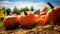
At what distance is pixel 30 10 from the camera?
1964 mm

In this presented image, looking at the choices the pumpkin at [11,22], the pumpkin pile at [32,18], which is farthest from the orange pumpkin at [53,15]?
the pumpkin at [11,22]

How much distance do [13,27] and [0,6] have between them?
308mm

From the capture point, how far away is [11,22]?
6.13 feet

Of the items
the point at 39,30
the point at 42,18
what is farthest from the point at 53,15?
the point at 39,30

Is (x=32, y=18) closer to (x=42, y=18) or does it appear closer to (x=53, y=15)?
(x=42, y=18)

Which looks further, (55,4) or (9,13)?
(9,13)

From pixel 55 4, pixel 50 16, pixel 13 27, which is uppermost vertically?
pixel 55 4

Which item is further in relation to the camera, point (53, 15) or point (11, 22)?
point (11, 22)

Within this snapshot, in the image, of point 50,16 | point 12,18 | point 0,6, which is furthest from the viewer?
point 0,6

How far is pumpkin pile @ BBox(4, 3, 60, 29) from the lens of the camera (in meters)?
1.73

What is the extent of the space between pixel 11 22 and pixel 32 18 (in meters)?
0.24

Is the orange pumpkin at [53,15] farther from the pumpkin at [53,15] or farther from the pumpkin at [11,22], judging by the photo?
the pumpkin at [11,22]

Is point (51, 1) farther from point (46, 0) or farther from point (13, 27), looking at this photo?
point (13, 27)

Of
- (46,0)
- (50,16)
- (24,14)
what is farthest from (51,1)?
(24,14)
